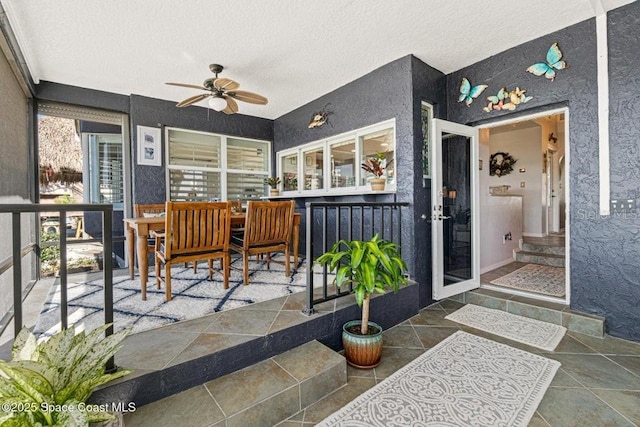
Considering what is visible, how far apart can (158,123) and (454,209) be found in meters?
4.18

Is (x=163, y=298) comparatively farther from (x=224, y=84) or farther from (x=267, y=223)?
(x=224, y=84)

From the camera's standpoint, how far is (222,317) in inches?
78.6

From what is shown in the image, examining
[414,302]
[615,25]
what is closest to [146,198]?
[414,302]

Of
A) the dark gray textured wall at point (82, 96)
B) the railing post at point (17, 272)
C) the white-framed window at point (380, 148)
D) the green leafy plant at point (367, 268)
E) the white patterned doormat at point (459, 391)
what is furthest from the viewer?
the dark gray textured wall at point (82, 96)

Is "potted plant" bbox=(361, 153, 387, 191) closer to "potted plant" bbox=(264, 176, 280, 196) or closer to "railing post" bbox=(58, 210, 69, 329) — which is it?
"potted plant" bbox=(264, 176, 280, 196)

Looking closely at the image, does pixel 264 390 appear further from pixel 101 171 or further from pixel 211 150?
pixel 101 171

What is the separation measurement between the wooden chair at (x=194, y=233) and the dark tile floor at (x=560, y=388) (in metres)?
0.95

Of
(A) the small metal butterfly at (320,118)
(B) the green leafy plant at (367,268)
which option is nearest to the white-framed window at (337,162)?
(A) the small metal butterfly at (320,118)

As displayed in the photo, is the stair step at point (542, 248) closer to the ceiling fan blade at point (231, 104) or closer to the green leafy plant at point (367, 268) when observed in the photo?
the green leafy plant at point (367, 268)

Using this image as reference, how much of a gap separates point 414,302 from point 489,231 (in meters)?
2.05

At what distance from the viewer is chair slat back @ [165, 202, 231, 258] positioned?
91.7 inches

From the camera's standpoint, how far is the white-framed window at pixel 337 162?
3.30 m

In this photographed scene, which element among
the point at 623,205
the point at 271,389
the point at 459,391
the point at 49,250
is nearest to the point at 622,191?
the point at 623,205

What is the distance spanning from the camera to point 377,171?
3.20 meters
